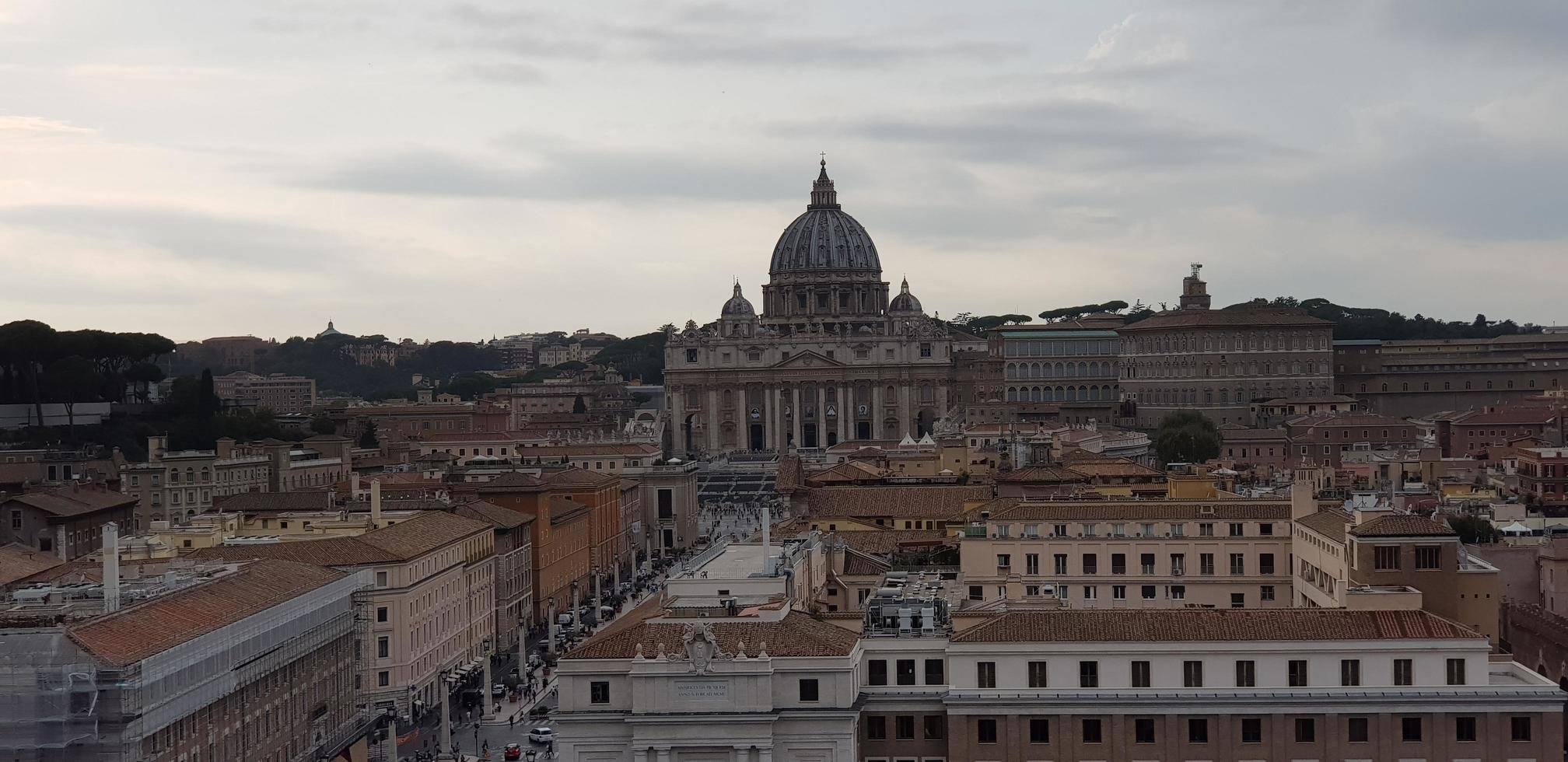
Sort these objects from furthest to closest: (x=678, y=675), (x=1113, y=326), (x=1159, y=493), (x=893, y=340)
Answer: (x=893, y=340) < (x=1113, y=326) < (x=1159, y=493) < (x=678, y=675)

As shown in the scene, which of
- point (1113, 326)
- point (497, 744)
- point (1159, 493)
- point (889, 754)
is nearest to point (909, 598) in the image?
point (889, 754)

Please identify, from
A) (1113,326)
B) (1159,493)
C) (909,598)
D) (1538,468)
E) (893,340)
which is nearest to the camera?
(909,598)

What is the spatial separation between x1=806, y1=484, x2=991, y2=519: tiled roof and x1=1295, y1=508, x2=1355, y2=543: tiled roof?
12.6 meters

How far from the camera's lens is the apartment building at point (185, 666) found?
27.4 m

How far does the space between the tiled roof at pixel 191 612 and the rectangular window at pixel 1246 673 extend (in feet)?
41.9

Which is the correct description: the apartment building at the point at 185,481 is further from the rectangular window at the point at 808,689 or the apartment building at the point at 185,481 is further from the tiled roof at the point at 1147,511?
the rectangular window at the point at 808,689

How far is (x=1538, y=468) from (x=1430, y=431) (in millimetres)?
27908

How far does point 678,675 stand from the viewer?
2577cm

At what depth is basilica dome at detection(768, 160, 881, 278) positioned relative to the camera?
163 metres

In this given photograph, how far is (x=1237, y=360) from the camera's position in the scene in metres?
112

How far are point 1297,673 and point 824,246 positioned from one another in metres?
137

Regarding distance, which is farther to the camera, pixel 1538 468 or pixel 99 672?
pixel 1538 468

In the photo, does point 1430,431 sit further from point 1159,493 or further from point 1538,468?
point 1159,493

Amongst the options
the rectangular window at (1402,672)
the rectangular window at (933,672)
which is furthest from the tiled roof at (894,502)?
the rectangular window at (1402,672)
